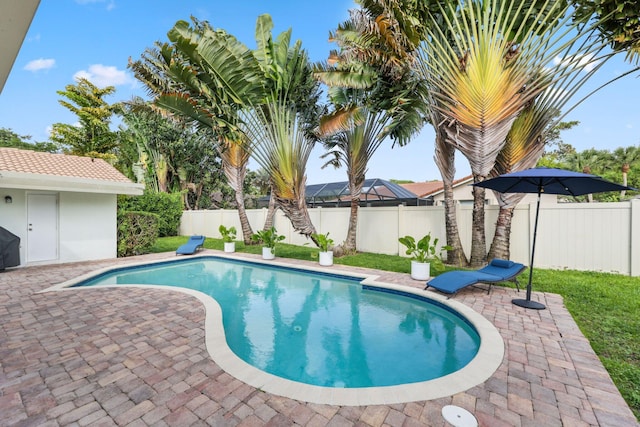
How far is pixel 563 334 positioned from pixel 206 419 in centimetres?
548

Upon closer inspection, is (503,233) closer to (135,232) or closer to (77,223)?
(135,232)

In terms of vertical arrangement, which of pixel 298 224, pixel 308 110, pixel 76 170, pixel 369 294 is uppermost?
pixel 308 110

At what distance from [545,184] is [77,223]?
1590 centimetres

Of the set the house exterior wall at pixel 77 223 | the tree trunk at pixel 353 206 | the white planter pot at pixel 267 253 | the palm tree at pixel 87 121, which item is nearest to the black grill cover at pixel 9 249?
the house exterior wall at pixel 77 223

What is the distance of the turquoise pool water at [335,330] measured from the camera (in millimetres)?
4359

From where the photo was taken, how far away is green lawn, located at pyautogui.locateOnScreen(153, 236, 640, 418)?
3.64 m

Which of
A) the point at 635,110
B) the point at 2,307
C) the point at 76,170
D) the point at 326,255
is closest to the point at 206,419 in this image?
→ the point at 2,307

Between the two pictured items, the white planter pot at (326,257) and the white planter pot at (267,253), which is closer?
the white planter pot at (326,257)

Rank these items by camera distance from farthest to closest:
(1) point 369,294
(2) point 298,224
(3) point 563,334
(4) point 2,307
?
(2) point 298,224
(1) point 369,294
(4) point 2,307
(3) point 563,334

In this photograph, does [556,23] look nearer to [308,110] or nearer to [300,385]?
[308,110]

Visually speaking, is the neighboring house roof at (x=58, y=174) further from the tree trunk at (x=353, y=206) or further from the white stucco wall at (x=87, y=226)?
the tree trunk at (x=353, y=206)

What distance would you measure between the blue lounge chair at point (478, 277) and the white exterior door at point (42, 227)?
1383 cm

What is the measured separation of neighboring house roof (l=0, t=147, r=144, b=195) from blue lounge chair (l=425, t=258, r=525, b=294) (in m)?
12.7

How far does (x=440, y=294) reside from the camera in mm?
6973
